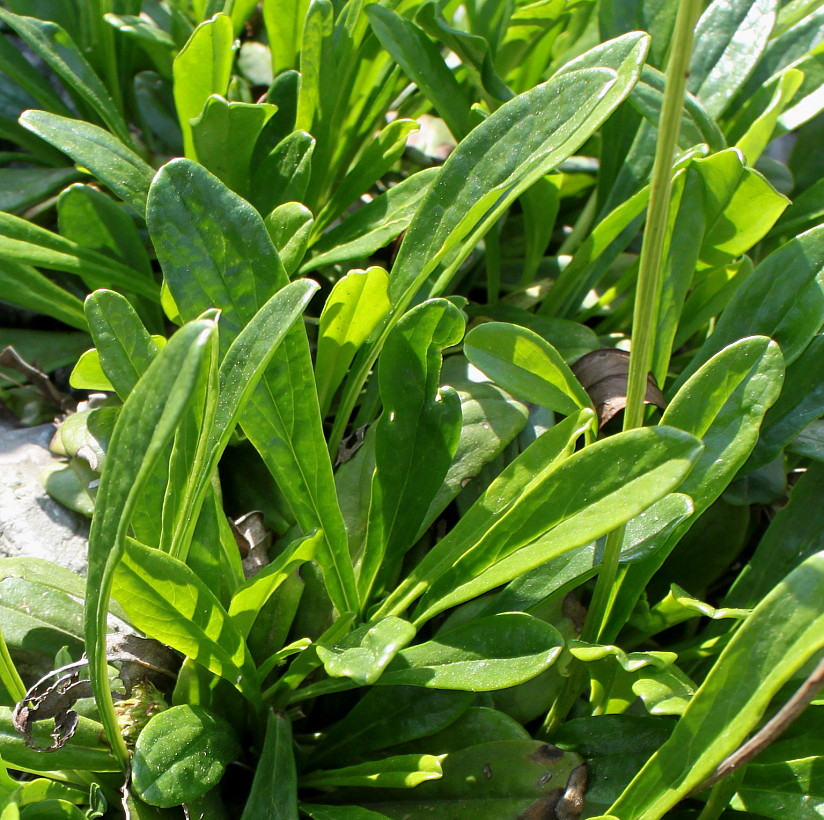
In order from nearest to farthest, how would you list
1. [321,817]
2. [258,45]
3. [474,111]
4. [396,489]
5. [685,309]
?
[321,817] → [396,489] → [474,111] → [685,309] → [258,45]

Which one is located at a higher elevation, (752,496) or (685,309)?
(685,309)

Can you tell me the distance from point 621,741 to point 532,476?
0.31 metres

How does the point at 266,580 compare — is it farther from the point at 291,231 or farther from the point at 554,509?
the point at 291,231

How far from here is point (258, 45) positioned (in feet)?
6.01

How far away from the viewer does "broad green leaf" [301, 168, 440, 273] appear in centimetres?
120

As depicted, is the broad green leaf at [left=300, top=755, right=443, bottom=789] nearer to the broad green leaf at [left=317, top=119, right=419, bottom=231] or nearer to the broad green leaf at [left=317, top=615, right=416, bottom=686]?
the broad green leaf at [left=317, top=615, right=416, bottom=686]

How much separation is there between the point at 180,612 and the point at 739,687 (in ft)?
1.68

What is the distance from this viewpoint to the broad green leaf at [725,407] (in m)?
0.91

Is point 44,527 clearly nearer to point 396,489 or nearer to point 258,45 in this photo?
point 396,489

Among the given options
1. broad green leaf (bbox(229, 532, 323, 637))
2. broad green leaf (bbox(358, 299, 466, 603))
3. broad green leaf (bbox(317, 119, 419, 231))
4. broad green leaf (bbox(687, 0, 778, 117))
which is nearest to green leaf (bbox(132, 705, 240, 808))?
broad green leaf (bbox(229, 532, 323, 637))

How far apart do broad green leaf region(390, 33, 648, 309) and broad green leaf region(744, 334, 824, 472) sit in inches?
17.2

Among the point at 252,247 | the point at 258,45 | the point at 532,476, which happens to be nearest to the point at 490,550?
the point at 532,476

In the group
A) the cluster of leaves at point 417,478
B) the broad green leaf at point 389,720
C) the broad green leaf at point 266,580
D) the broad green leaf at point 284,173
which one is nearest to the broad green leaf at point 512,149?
the cluster of leaves at point 417,478

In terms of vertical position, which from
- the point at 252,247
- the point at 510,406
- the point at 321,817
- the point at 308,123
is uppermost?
the point at 308,123
